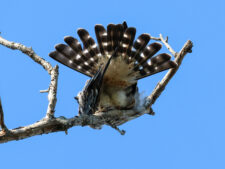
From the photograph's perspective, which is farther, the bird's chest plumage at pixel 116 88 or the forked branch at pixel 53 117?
the bird's chest plumage at pixel 116 88

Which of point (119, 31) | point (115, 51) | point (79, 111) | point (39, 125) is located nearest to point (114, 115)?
point (79, 111)

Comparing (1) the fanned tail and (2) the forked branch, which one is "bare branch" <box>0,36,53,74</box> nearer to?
(2) the forked branch

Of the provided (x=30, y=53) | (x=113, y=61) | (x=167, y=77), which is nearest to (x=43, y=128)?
(x=30, y=53)

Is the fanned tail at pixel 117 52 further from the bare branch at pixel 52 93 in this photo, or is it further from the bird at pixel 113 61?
the bare branch at pixel 52 93

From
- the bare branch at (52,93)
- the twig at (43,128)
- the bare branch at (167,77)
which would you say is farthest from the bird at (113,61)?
the twig at (43,128)

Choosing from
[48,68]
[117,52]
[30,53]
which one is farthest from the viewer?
[117,52]

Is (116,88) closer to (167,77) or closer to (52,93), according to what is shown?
(167,77)

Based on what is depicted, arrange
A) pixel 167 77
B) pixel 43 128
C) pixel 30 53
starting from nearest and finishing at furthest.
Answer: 1. pixel 43 128
2. pixel 30 53
3. pixel 167 77
